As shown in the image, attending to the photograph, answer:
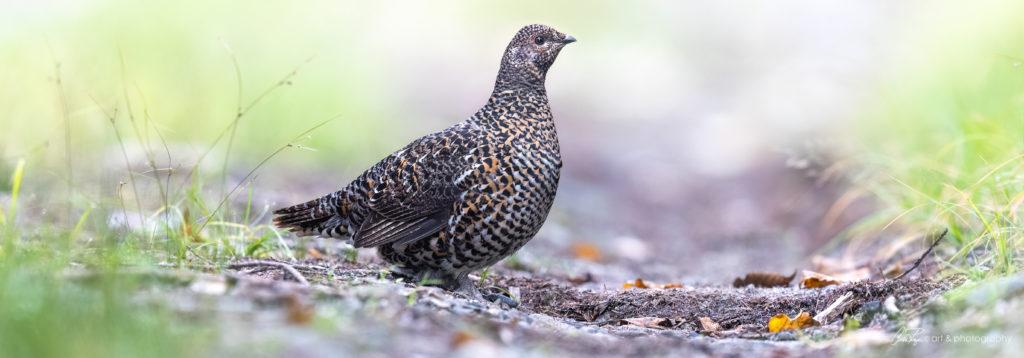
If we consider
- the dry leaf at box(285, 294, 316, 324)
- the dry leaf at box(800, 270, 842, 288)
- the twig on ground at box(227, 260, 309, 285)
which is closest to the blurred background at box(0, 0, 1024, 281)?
the twig on ground at box(227, 260, 309, 285)

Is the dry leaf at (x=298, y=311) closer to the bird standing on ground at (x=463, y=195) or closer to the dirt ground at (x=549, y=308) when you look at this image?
the dirt ground at (x=549, y=308)

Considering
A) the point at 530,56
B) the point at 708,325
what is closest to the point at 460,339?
the point at 708,325

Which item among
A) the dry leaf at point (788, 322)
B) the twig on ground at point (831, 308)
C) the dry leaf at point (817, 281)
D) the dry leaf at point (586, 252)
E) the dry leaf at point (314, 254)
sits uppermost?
the dry leaf at point (586, 252)

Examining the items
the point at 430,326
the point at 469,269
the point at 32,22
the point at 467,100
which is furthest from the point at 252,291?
the point at 467,100

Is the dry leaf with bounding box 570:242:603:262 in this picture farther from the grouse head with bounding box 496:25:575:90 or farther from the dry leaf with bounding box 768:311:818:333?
the dry leaf with bounding box 768:311:818:333

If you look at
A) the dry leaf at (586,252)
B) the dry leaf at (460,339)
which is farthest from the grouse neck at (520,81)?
the dry leaf at (586,252)
